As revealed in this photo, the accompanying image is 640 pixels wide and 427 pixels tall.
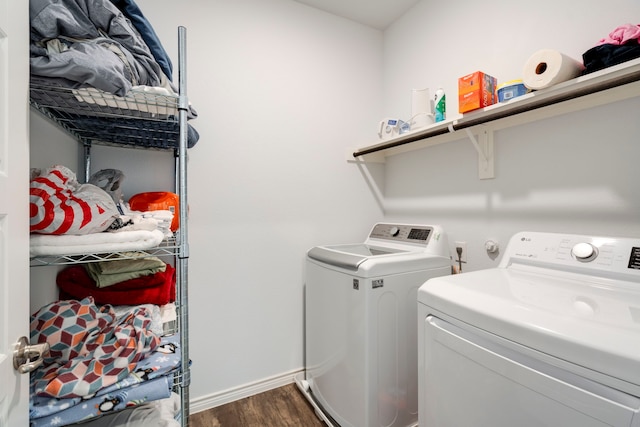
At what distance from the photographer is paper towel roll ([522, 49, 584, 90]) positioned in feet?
3.37

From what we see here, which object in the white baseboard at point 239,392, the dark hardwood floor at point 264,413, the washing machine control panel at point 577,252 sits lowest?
the dark hardwood floor at point 264,413

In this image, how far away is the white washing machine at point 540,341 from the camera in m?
0.58

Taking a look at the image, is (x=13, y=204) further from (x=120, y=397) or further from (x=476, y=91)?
(x=476, y=91)

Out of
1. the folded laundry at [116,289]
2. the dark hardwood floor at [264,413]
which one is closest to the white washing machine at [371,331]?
the dark hardwood floor at [264,413]

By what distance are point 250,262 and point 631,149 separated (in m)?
1.83

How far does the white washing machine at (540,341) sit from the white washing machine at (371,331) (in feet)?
1.13

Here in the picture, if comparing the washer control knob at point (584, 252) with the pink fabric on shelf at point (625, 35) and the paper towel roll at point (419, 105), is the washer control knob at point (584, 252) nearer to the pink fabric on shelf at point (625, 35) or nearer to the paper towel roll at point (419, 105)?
the pink fabric on shelf at point (625, 35)

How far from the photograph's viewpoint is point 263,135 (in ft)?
5.99

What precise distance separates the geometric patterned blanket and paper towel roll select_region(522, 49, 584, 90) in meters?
1.65

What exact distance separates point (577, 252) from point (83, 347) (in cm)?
169

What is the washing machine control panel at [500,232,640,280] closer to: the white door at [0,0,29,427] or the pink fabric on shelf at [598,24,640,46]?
the pink fabric on shelf at [598,24,640,46]

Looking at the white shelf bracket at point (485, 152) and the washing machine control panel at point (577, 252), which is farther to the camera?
the white shelf bracket at point (485, 152)

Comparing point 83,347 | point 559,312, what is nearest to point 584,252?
point 559,312

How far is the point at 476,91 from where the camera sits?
51.1 inches
